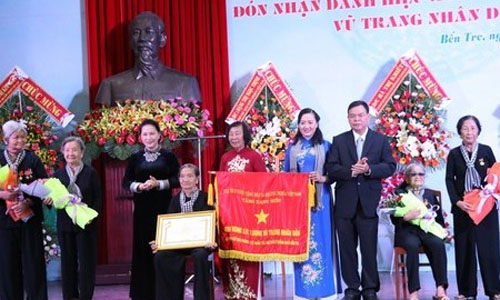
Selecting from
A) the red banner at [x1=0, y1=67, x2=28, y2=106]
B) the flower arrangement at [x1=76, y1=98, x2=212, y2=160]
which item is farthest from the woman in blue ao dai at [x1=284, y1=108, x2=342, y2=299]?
the red banner at [x1=0, y1=67, x2=28, y2=106]

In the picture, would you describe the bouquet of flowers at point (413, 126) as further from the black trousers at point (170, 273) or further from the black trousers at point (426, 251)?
the black trousers at point (170, 273)

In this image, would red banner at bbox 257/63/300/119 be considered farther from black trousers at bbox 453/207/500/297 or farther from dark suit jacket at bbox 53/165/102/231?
dark suit jacket at bbox 53/165/102/231

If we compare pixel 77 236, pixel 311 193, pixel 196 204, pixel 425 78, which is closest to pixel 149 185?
pixel 196 204

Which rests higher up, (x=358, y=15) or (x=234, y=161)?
(x=358, y=15)

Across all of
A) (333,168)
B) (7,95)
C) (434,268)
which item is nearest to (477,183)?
(434,268)

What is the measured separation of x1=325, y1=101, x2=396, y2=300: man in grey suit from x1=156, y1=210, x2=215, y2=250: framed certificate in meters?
0.88

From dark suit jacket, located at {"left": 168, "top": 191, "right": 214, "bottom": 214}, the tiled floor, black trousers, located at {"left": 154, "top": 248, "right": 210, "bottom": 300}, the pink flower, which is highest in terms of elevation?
the pink flower

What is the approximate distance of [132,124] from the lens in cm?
575

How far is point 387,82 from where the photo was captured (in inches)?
245

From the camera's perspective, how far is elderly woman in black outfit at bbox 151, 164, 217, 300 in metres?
4.38

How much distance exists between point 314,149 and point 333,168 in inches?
8.0

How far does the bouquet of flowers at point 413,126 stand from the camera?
6.09m

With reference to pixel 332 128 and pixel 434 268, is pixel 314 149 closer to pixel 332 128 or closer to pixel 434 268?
pixel 434 268

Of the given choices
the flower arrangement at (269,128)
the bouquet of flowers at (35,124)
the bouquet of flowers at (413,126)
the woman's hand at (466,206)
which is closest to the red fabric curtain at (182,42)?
the flower arrangement at (269,128)
